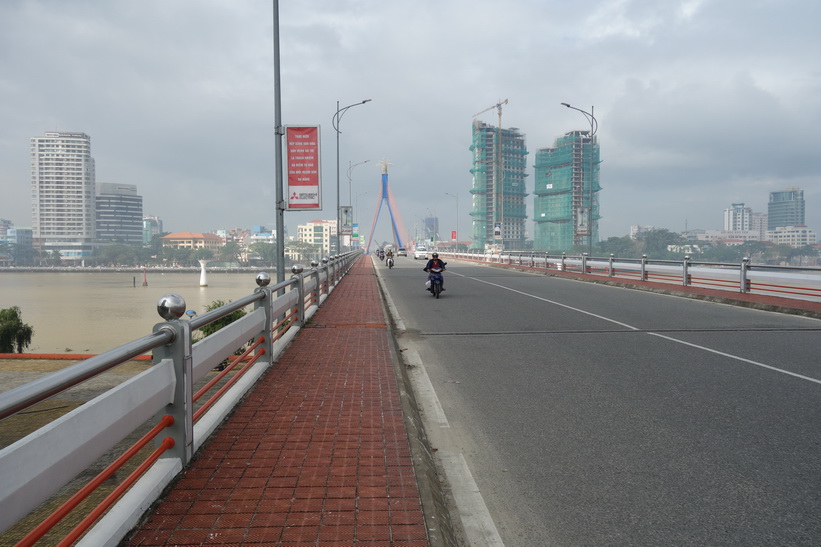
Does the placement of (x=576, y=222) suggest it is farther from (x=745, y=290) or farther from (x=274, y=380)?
(x=274, y=380)

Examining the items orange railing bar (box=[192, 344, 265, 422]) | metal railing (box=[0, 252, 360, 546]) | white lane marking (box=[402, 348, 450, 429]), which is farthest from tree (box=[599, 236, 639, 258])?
metal railing (box=[0, 252, 360, 546])

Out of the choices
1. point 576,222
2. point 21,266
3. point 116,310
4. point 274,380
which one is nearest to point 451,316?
point 274,380

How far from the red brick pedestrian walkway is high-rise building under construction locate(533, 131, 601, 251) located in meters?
129

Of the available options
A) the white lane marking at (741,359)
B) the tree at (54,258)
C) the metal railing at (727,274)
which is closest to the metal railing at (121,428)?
the white lane marking at (741,359)

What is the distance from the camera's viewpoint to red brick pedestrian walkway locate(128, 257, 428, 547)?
3.09 m

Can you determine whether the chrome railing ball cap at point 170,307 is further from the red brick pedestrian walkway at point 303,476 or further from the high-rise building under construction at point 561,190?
the high-rise building under construction at point 561,190

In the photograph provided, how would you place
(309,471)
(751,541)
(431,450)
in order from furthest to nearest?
(431,450), (309,471), (751,541)

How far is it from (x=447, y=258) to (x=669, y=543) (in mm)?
69597

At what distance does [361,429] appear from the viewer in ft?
16.2

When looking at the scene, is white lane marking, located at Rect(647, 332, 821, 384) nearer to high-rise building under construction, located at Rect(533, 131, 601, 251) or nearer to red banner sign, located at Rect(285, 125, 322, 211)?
red banner sign, located at Rect(285, 125, 322, 211)

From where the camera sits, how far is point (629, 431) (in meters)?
5.14

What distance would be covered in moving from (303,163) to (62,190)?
19722cm

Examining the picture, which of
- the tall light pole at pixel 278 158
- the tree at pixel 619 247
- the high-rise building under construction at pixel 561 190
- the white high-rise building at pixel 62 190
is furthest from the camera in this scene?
the white high-rise building at pixel 62 190

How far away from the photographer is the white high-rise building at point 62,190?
583 ft
